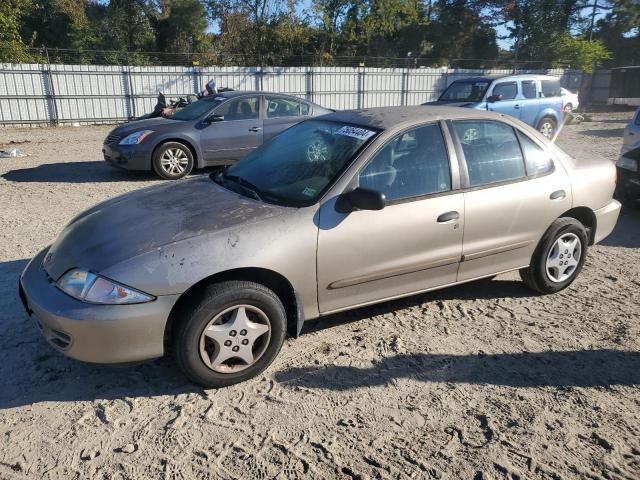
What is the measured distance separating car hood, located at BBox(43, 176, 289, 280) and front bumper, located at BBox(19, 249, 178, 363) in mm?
227

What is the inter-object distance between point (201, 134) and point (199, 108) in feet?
2.42

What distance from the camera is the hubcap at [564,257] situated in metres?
4.52

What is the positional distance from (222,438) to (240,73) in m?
20.4

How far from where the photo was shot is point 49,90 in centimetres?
1831

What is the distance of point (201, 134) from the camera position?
9.18m

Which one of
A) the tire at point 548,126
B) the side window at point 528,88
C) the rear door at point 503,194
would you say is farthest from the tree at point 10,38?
the rear door at point 503,194

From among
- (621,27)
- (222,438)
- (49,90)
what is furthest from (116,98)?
(621,27)

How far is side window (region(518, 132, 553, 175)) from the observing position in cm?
432

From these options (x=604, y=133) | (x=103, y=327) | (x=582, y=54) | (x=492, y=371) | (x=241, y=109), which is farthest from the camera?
(x=582, y=54)

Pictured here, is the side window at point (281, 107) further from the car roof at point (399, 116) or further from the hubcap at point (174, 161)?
the car roof at point (399, 116)

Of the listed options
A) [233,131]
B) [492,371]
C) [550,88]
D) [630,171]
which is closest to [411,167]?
[492,371]

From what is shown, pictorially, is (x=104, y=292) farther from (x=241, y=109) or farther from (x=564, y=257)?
(x=241, y=109)

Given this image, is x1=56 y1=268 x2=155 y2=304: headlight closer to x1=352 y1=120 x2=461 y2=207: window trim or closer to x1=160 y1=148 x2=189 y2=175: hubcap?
x1=352 y1=120 x2=461 y2=207: window trim

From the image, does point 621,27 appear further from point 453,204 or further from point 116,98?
point 453,204
